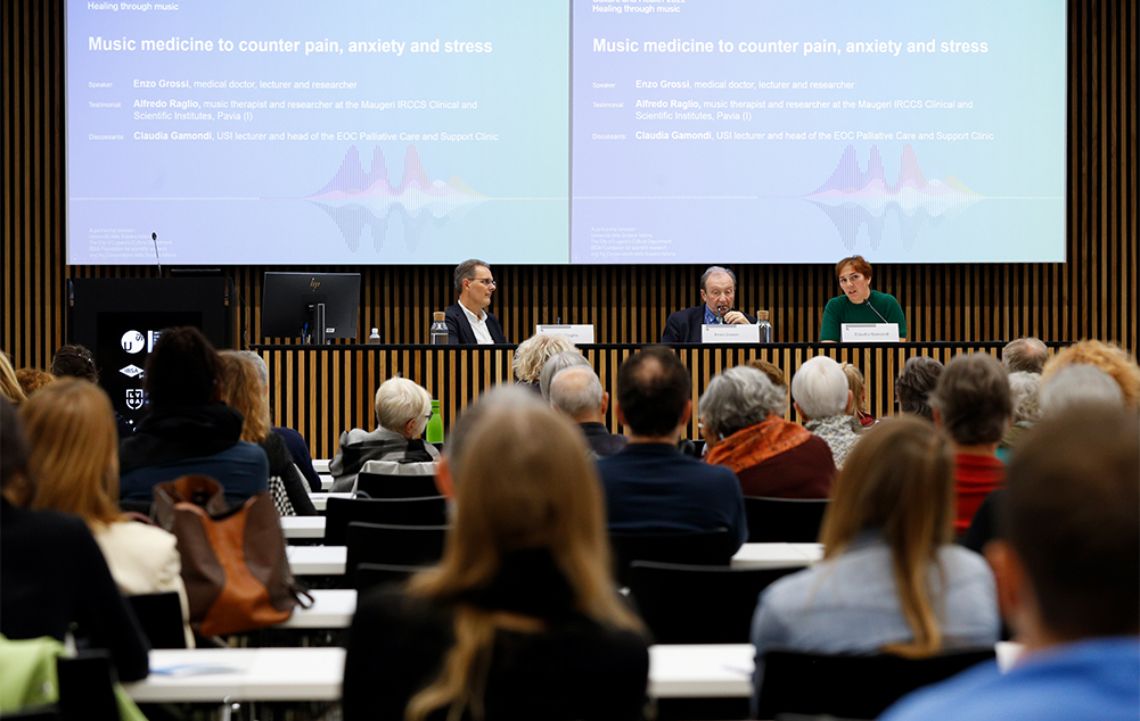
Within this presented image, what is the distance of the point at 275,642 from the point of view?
359 centimetres

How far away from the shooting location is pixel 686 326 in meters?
9.05

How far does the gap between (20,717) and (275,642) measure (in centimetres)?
188

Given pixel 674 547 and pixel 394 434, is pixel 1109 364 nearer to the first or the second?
pixel 674 547

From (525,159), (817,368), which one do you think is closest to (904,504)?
(817,368)

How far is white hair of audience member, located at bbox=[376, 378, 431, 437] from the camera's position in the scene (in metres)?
5.48

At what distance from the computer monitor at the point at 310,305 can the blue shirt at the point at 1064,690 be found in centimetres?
753

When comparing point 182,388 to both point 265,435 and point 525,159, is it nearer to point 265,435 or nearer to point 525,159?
point 265,435

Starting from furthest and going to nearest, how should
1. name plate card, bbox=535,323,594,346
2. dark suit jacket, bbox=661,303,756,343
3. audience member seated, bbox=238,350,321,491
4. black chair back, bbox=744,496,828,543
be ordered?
dark suit jacket, bbox=661,303,756,343 → name plate card, bbox=535,323,594,346 → audience member seated, bbox=238,350,321,491 → black chair back, bbox=744,496,828,543

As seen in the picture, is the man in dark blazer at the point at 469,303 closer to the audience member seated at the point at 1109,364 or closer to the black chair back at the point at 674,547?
the audience member seated at the point at 1109,364

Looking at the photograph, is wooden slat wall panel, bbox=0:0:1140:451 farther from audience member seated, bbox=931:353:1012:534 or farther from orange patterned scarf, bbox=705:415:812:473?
audience member seated, bbox=931:353:1012:534

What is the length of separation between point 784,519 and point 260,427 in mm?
1684

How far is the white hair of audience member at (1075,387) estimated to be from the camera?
3.81 metres

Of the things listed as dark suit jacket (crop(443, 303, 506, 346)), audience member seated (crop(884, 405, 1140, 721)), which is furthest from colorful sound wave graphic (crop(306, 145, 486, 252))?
audience member seated (crop(884, 405, 1140, 721))

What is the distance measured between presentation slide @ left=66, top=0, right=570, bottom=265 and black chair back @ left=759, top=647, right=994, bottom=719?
7.82 metres
